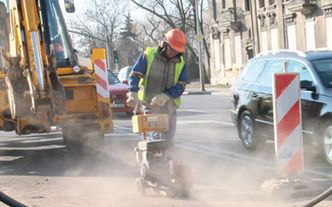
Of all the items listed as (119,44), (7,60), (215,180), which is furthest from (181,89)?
(119,44)

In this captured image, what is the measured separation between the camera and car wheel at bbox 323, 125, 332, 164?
834 cm

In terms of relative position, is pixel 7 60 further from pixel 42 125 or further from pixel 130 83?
pixel 130 83

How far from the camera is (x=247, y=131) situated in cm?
1052

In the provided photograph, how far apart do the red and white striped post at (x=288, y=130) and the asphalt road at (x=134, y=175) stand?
20 centimetres

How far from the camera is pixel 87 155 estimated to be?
1068 cm

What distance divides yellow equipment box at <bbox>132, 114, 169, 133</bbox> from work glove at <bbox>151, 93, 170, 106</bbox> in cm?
22

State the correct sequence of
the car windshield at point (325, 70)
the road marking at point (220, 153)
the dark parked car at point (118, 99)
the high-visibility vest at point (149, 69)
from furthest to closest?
the dark parked car at point (118, 99) < the road marking at point (220, 153) < the car windshield at point (325, 70) < the high-visibility vest at point (149, 69)

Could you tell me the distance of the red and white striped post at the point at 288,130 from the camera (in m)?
6.86

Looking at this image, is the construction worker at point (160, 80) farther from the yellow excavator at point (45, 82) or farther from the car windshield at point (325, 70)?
the yellow excavator at point (45, 82)

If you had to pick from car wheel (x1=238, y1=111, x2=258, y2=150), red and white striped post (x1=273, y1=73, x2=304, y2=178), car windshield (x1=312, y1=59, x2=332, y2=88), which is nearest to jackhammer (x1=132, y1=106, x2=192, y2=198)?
red and white striped post (x1=273, y1=73, x2=304, y2=178)

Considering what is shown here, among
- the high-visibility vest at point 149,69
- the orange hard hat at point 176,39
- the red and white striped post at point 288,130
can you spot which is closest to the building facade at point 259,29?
the red and white striped post at point 288,130

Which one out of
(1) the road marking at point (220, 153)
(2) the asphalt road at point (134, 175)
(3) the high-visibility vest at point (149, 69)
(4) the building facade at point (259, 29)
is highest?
(4) the building facade at point (259, 29)

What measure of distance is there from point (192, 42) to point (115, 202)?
2798 inches

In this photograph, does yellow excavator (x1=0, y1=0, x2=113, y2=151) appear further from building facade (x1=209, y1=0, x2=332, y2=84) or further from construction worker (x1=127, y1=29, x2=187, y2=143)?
building facade (x1=209, y1=0, x2=332, y2=84)
